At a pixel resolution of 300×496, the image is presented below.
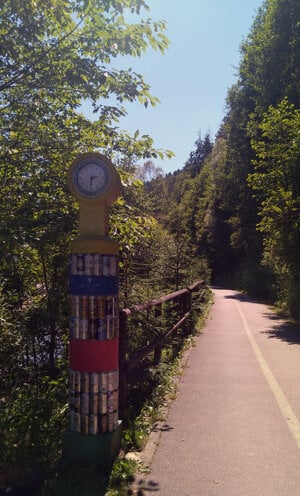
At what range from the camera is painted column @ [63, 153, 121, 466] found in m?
4.05

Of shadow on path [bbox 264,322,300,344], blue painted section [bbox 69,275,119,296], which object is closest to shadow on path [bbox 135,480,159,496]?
blue painted section [bbox 69,275,119,296]

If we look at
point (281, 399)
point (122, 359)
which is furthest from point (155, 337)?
point (281, 399)

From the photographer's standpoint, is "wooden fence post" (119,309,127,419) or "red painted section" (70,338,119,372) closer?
"red painted section" (70,338,119,372)

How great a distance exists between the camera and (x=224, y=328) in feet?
44.5

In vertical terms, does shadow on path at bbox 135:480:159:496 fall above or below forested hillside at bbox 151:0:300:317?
below

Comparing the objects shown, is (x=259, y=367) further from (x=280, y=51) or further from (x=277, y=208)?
(x=280, y=51)

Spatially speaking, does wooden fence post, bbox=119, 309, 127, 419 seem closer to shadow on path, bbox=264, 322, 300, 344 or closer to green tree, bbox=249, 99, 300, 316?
shadow on path, bbox=264, 322, 300, 344

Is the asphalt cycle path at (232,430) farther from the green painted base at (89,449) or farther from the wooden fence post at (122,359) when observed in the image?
the wooden fence post at (122,359)

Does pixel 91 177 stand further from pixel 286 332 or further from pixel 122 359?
pixel 286 332

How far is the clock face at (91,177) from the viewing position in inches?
164

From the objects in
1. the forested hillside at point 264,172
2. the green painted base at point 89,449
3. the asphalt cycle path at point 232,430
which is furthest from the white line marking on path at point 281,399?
the forested hillside at point 264,172

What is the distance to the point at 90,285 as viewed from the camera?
4086 mm

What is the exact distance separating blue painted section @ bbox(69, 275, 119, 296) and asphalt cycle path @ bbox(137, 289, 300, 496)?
1.65 meters

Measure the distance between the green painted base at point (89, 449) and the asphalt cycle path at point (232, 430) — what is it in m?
0.42
